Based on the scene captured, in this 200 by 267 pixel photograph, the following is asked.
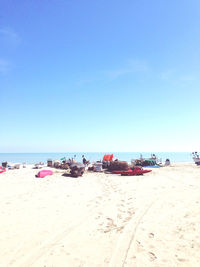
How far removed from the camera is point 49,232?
579 cm

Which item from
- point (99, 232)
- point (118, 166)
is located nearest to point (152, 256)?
point (99, 232)

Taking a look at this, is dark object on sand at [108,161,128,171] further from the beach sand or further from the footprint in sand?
the footprint in sand

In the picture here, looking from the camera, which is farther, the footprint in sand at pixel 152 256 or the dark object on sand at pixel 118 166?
the dark object on sand at pixel 118 166

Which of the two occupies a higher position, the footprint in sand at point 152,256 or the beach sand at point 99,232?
the footprint in sand at point 152,256

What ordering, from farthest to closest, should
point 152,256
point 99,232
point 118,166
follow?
point 118,166 → point 99,232 → point 152,256

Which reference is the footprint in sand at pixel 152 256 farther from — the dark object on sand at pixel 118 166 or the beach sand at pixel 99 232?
the dark object on sand at pixel 118 166

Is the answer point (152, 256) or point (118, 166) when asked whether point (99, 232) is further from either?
point (118, 166)

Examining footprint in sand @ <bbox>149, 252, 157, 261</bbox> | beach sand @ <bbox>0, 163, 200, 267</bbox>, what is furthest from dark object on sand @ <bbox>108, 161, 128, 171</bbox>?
footprint in sand @ <bbox>149, 252, 157, 261</bbox>

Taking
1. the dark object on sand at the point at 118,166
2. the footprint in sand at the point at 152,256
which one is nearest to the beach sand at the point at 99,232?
the footprint in sand at the point at 152,256

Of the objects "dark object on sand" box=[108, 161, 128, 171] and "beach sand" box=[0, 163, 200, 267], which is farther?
Answer: "dark object on sand" box=[108, 161, 128, 171]

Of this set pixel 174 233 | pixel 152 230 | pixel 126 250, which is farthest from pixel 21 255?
pixel 174 233

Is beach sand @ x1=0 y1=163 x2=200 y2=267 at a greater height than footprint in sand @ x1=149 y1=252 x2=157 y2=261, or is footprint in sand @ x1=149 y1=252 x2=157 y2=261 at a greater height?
footprint in sand @ x1=149 y1=252 x2=157 y2=261

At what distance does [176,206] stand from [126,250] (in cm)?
474

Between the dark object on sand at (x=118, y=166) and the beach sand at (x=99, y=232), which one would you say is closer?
the beach sand at (x=99, y=232)
